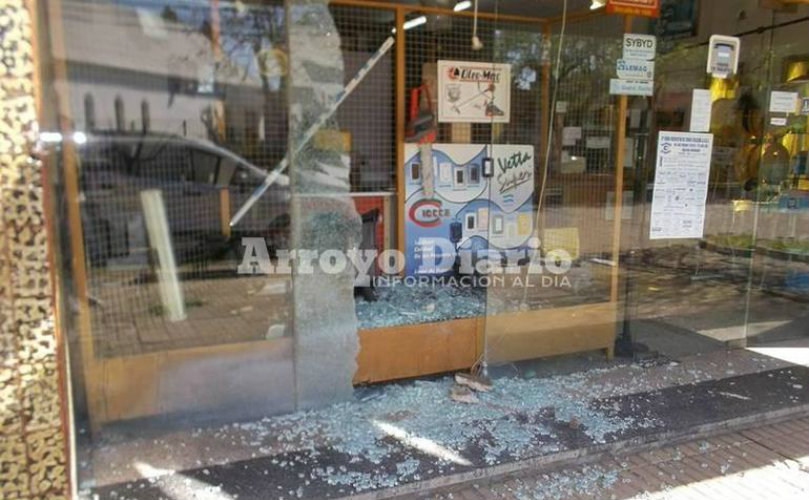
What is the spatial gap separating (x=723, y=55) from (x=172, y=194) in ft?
13.9

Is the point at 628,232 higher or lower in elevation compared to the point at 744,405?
higher

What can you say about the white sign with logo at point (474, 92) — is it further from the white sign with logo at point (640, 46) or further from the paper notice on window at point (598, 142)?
the white sign with logo at point (640, 46)

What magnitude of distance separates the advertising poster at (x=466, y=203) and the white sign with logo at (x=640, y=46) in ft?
3.52

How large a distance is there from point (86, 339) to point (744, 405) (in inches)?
163

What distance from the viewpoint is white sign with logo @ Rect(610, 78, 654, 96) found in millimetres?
4465

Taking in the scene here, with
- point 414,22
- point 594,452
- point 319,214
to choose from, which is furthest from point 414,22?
point 594,452

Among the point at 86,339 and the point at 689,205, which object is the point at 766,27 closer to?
the point at 689,205

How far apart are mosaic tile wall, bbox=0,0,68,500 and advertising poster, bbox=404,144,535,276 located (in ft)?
10.6

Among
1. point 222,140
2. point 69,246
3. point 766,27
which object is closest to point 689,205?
point 766,27

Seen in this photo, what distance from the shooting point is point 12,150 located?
2.33 meters

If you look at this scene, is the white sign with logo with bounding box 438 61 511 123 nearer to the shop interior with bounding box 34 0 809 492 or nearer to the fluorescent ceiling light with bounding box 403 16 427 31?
the shop interior with bounding box 34 0 809 492

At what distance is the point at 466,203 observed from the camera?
550cm

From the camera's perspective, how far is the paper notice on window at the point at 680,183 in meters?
4.63

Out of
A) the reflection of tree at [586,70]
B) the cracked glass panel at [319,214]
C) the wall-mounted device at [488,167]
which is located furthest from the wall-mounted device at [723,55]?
the cracked glass panel at [319,214]
